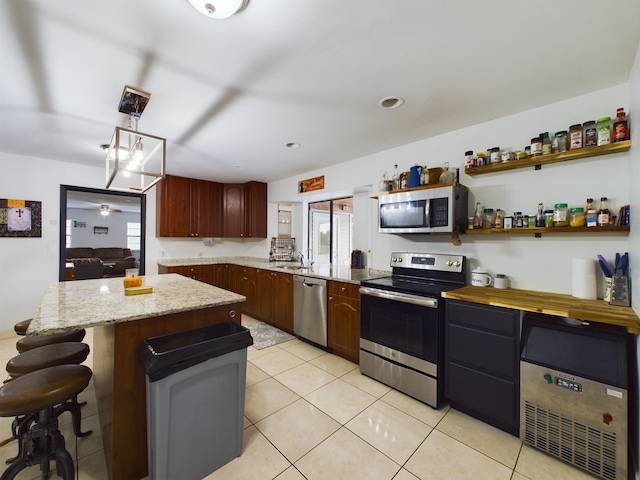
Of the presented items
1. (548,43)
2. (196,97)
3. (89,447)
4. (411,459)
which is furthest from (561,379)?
(196,97)

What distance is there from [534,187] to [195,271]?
4651 millimetres

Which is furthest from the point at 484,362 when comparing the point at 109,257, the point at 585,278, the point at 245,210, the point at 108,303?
the point at 109,257

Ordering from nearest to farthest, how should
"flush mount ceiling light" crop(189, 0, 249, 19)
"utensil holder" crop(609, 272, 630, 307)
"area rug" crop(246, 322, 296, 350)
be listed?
"flush mount ceiling light" crop(189, 0, 249, 19), "utensil holder" crop(609, 272, 630, 307), "area rug" crop(246, 322, 296, 350)

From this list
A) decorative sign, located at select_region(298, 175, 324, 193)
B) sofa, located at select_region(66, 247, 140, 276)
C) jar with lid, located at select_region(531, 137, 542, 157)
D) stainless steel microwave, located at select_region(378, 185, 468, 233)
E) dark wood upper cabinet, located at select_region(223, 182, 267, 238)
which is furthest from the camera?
sofa, located at select_region(66, 247, 140, 276)

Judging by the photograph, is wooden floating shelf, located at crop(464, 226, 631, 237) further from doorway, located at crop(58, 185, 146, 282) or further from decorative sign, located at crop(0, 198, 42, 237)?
doorway, located at crop(58, 185, 146, 282)

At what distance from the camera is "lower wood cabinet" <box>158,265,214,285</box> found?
4.39m

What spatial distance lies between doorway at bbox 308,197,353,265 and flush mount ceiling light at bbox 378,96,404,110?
2306 mm

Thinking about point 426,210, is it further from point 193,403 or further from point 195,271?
point 195,271

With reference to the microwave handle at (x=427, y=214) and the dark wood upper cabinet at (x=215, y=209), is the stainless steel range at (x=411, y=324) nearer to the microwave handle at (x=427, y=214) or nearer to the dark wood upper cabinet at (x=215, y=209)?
the microwave handle at (x=427, y=214)

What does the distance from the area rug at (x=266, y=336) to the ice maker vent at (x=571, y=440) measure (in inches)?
102

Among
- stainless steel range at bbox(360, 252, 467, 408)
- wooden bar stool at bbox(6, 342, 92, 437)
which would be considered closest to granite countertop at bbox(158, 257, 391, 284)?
stainless steel range at bbox(360, 252, 467, 408)

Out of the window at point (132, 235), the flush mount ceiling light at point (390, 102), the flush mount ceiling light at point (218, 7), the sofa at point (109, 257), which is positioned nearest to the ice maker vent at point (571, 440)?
the flush mount ceiling light at point (390, 102)

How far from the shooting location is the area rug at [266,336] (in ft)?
11.3

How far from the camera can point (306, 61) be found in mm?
1682
